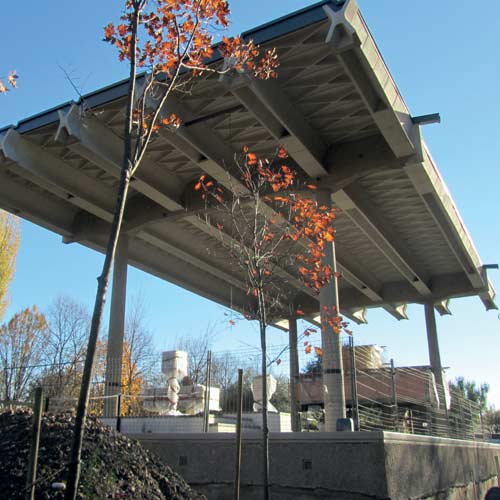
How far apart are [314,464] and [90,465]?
374 centimetres

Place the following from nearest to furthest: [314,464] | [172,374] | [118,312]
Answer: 1. [314,464]
2. [172,374]
3. [118,312]

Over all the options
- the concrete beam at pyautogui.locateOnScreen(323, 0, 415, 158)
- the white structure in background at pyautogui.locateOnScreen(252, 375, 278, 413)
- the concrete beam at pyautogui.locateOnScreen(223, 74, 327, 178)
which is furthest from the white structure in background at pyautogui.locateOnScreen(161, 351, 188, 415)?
the concrete beam at pyautogui.locateOnScreen(323, 0, 415, 158)

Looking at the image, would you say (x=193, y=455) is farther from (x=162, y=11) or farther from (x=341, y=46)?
(x=341, y=46)

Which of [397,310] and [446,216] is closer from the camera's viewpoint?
[446,216]

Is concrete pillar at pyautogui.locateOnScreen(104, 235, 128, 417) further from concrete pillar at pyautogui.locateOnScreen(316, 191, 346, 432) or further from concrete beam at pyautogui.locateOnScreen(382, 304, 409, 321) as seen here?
concrete beam at pyautogui.locateOnScreen(382, 304, 409, 321)

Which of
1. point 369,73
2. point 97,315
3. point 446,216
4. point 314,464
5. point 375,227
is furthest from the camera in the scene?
point 375,227

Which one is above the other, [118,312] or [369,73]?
[369,73]

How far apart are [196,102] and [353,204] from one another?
6.36 m

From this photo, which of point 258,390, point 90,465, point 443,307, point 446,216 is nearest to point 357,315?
point 443,307

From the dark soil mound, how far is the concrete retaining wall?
1.53 meters

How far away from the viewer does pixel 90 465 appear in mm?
6957

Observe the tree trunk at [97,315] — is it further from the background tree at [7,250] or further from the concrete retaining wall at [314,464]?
the background tree at [7,250]

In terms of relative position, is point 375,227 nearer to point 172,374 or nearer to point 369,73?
point 369,73

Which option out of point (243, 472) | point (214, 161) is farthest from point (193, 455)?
point (214, 161)
